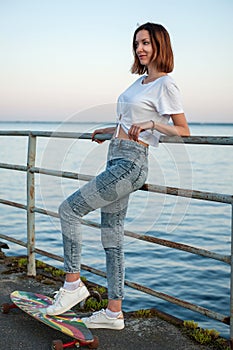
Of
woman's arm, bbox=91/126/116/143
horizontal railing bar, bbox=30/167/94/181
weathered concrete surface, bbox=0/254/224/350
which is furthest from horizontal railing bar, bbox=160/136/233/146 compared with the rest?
weathered concrete surface, bbox=0/254/224/350

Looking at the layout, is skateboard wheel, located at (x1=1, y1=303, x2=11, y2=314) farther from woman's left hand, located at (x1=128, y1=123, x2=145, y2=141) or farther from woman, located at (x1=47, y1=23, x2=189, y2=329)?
woman's left hand, located at (x1=128, y1=123, x2=145, y2=141)

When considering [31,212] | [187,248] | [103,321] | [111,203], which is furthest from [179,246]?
[31,212]

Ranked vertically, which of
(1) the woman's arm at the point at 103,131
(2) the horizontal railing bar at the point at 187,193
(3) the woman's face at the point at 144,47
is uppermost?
(3) the woman's face at the point at 144,47

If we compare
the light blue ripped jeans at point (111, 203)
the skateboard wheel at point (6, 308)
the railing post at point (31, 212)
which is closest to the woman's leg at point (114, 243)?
the light blue ripped jeans at point (111, 203)

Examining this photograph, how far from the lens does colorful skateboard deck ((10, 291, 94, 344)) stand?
2635 millimetres

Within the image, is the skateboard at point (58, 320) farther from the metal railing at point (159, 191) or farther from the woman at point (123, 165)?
the metal railing at point (159, 191)

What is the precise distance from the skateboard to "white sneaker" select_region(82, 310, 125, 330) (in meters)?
0.10

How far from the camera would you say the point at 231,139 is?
8.18 ft

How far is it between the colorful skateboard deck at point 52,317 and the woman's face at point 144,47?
141cm

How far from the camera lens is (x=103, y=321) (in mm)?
2891

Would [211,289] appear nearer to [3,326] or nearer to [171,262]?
[171,262]

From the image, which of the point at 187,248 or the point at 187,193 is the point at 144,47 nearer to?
the point at 187,193

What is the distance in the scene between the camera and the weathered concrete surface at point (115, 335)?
8.90 feet

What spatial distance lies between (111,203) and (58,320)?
2.18 ft
